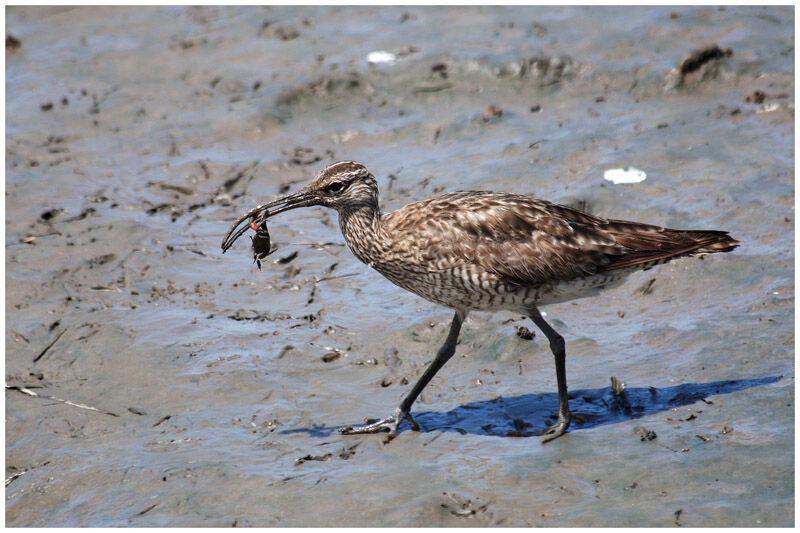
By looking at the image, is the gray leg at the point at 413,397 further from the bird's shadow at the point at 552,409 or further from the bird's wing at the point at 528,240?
the bird's wing at the point at 528,240

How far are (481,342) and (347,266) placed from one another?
1.82 m

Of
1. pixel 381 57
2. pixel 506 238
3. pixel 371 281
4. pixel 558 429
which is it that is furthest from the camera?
pixel 381 57

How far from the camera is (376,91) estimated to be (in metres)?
12.1

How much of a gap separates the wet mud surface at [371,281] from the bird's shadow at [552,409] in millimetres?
22

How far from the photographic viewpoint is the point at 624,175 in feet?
32.2

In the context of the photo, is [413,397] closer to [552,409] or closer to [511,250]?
[552,409]

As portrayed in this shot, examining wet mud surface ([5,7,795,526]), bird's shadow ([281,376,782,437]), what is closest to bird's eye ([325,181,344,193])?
wet mud surface ([5,7,795,526])

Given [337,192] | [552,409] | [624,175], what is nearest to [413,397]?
[552,409]

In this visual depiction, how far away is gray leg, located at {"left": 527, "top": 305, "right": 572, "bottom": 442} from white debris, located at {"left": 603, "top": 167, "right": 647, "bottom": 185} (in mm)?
3262

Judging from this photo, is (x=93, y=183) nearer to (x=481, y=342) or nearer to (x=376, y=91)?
(x=376, y=91)

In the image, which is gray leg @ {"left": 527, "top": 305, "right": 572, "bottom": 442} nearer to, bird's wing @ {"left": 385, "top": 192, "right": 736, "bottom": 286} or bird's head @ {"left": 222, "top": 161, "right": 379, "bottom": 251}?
bird's wing @ {"left": 385, "top": 192, "right": 736, "bottom": 286}

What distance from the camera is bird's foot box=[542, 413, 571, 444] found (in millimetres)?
6547

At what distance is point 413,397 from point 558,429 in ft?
3.28

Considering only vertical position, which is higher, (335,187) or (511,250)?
(335,187)
